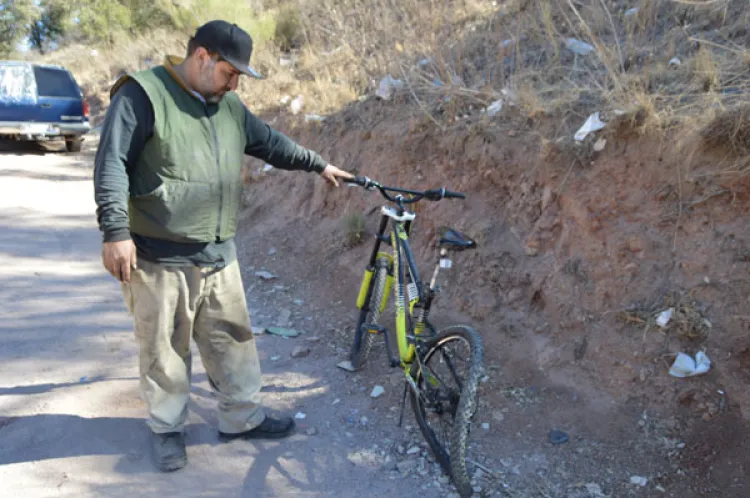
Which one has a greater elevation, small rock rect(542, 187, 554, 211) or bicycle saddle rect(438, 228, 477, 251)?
bicycle saddle rect(438, 228, 477, 251)

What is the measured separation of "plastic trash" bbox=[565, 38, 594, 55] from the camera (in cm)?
557

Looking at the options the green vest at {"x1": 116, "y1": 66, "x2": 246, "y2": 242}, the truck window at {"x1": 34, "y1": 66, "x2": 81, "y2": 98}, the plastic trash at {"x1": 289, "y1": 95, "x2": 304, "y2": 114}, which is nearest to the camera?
the green vest at {"x1": 116, "y1": 66, "x2": 246, "y2": 242}

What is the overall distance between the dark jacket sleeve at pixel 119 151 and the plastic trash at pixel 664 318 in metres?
2.97

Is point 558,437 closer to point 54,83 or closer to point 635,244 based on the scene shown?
point 635,244

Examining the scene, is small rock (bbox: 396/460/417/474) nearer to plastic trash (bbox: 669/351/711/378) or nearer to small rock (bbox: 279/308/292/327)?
plastic trash (bbox: 669/351/711/378)

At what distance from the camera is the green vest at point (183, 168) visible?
9.41ft

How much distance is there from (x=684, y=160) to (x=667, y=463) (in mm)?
1843

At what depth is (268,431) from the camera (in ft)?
11.6

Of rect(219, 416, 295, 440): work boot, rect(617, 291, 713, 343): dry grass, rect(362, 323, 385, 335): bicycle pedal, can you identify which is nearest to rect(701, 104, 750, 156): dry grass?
rect(617, 291, 713, 343): dry grass

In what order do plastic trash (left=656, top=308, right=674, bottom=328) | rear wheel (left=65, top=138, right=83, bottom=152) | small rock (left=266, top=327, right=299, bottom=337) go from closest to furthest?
plastic trash (left=656, top=308, right=674, bottom=328) → small rock (left=266, top=327, right=299, bottom=337) → rear wheel (left=65, top=138, right=83, bottom=152)

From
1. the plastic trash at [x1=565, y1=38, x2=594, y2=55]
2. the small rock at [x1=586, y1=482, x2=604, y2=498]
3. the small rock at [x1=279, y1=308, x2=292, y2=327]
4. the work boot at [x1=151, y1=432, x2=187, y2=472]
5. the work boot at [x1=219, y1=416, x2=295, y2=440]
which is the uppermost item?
the plastic trash at [x1=565, y1=38, x2=594, y2=55]

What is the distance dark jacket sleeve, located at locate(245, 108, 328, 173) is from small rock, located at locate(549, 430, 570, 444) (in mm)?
2042

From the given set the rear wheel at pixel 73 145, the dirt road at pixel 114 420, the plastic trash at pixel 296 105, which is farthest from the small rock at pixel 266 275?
the rear wheel at pixel 73 145

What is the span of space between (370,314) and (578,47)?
324 centimetres
